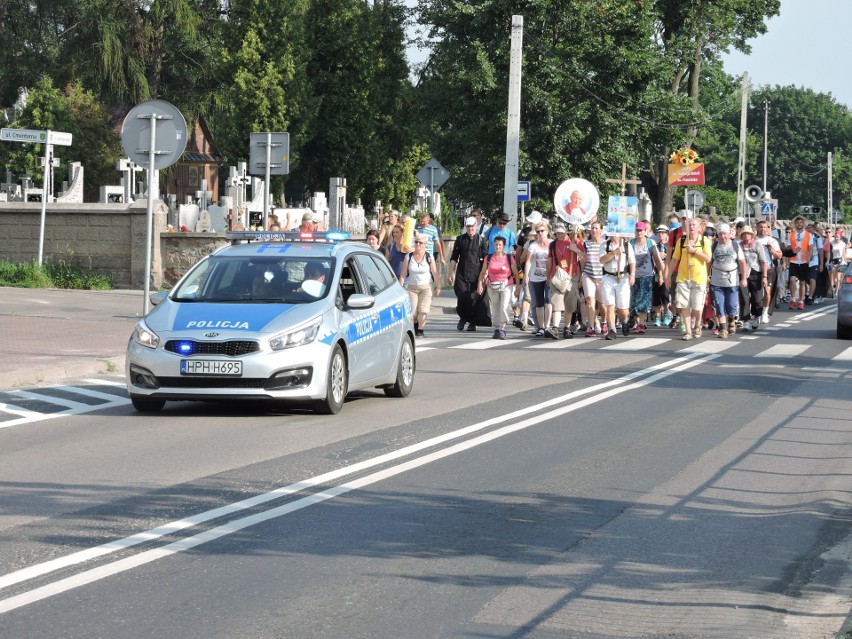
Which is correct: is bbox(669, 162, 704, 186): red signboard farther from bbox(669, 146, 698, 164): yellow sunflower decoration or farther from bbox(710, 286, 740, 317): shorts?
bbox(710, 286, 740, 317): shorts

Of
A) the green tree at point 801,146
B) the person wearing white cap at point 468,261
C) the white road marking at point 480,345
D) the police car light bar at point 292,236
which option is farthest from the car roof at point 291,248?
the green tree at point 801,146

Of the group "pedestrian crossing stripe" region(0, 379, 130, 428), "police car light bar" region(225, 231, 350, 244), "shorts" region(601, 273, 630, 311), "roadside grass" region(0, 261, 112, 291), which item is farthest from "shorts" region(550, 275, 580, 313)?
"roadside grass" region(0, 261, 112, 291)

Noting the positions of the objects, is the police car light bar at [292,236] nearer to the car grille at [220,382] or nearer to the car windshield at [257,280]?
the car windshield at [257,280]

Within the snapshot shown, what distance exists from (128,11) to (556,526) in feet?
175

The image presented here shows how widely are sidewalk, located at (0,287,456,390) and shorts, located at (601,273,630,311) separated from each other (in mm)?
7067

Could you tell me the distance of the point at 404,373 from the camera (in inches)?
571

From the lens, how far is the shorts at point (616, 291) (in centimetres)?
2305

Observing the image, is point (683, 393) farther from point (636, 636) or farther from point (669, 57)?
point (669, 57)

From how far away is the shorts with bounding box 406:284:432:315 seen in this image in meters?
22.2

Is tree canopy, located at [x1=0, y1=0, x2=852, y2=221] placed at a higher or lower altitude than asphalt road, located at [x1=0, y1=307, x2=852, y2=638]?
higher

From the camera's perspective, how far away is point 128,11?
5812cm

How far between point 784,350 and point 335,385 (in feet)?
35.5

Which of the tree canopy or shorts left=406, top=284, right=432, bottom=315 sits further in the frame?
the tree canopy

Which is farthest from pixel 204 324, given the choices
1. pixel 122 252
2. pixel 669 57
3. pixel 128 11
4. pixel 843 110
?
pixel 843 110
